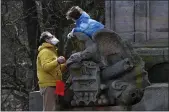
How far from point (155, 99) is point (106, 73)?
3.33 feet

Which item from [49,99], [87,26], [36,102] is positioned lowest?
[36,102]

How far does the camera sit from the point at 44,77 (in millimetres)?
10227

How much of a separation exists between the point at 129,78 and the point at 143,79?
223 mm

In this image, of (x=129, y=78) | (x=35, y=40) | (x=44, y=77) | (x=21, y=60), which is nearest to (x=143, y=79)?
(x=129, y=78)

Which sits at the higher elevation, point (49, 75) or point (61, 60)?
point (61, 60)

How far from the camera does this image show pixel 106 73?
10.0 m

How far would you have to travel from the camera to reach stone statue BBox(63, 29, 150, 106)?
980 centimetres

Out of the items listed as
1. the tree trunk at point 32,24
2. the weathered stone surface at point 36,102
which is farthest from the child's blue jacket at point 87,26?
the tree trunk at point 32,24

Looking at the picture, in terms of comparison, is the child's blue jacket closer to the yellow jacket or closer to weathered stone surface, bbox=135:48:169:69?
the yellow jacket

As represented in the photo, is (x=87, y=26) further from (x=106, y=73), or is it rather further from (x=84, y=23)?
(x=106, y=73)

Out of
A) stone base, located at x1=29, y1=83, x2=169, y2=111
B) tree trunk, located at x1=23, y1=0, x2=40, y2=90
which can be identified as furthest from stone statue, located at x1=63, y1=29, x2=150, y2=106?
tree trunk, located at x1=23, y1=0, x2=40, y2=90

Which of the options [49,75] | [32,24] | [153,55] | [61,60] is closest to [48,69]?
[49,75]

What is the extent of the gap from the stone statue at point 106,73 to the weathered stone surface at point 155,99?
0.32 meters

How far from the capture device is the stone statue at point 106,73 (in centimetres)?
980
